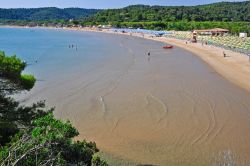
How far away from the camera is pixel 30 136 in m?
9.59

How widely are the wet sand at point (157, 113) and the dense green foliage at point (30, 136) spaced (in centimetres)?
559

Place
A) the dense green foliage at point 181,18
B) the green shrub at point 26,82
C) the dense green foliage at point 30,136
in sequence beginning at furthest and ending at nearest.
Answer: the dense green foliage at point 181,18, the green shrub at point 26,82, the dense green foliage at point 30,136

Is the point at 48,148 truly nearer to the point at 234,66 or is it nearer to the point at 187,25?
the point at 234,66

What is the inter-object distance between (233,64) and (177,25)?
88616 mm

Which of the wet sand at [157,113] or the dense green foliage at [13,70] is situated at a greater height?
the dense green foliage at [13,70]

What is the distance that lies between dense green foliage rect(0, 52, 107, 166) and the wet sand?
5589mm

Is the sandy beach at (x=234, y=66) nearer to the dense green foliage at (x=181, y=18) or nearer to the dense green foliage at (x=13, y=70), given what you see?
the dense green foliage at (x=13, y=70)

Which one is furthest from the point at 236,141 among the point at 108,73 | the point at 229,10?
the point at 229,10

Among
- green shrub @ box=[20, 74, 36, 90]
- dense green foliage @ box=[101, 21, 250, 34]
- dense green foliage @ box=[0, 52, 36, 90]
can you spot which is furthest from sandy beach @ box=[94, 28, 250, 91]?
dense green foliage @ box=[101, 21, 250, 34]

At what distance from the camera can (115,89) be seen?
32.6 metres

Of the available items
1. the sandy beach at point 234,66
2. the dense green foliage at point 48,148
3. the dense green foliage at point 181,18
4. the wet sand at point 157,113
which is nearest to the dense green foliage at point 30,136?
the dense green foliage at point 48,148

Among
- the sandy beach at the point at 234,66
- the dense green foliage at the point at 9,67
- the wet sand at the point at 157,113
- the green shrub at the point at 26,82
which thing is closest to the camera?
the dense green foliage at the point at 9,67

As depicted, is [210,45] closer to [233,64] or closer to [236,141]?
[233,64]

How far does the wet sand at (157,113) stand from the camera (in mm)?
17766
